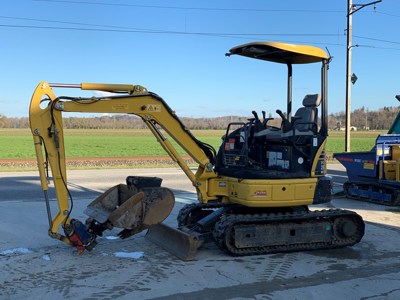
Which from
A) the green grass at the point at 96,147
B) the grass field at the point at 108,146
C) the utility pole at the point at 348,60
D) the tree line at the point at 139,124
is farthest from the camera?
the tree line at the point at 139,124

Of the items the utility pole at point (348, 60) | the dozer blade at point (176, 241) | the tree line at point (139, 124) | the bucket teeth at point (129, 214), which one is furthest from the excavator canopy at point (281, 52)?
the tree line at point (139, 124)

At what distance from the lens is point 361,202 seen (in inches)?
467

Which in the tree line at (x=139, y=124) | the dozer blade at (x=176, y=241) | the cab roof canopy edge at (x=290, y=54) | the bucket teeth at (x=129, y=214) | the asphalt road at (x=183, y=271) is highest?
the tree line at (x=139, y=124)

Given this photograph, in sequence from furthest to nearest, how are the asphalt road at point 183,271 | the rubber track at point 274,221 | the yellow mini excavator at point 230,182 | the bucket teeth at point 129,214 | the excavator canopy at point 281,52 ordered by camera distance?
1. the excavator canopy at point 281,52
2. the rubber track at point 274,221
3. the yellow mini excavator at point 230,182
4. the bucket teeth at point 129,214
5. the asphalt road at point 183,271

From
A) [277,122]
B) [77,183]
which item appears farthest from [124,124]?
[277,122]

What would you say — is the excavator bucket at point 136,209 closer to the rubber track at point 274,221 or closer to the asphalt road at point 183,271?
the asphalt road at point 183,271

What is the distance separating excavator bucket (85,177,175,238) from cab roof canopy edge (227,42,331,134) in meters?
2.57

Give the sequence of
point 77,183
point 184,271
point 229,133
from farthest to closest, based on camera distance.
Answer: point 77,183 → point 229,133 → point 184,271

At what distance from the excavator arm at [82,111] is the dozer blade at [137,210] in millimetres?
14

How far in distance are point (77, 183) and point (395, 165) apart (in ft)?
31.9

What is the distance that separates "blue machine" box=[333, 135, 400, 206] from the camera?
441 inches

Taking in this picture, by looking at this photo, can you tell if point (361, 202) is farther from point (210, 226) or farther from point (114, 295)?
point (114, 295)

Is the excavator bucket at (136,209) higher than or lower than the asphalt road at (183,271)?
higher

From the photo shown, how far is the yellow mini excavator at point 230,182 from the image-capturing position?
19.8 ft
